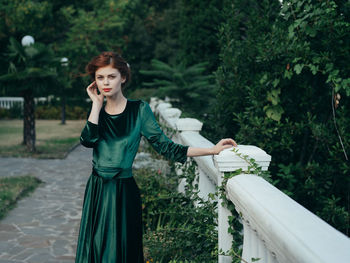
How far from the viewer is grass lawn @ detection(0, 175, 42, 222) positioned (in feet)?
20.7

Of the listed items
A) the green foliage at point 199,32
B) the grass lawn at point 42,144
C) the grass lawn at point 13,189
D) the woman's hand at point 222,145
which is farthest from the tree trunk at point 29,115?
the woman's hand at point 222,145

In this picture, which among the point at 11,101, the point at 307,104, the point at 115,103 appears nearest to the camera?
the point at 115,103

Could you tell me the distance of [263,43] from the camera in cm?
462

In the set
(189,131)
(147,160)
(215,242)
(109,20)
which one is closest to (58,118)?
(109,20)

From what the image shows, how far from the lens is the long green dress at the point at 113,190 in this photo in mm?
2688

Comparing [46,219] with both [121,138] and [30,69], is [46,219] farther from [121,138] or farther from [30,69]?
[30,69]

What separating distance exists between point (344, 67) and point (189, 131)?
1.81 metres

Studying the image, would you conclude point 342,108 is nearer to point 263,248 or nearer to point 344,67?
point 344,67

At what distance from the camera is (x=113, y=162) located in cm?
268

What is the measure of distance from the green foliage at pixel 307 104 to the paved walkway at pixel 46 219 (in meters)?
2.52

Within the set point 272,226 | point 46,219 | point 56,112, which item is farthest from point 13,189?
point 56,112

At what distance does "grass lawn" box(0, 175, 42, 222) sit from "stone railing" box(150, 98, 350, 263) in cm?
457

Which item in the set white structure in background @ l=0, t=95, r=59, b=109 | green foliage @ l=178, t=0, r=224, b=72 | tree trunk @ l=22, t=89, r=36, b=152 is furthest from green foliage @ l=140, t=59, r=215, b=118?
white structure in background @ l=0, t=95, r=59, b=109

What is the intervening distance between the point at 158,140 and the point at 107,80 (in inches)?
21.3
